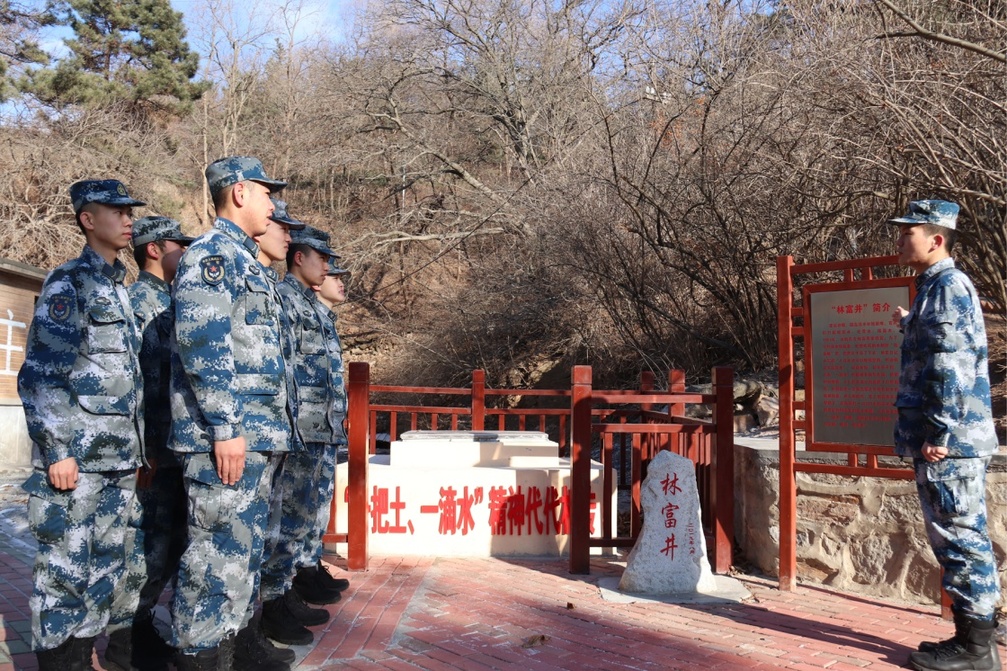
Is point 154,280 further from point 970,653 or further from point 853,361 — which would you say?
point 970,653

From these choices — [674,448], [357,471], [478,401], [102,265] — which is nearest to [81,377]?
[102,265]

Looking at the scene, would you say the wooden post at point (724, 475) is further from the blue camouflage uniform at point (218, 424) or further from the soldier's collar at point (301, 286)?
the blue camouflage uniform at point (218, 424)

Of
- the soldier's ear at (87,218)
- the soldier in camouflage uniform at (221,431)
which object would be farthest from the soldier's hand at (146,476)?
the soldier's ear at (87,218)

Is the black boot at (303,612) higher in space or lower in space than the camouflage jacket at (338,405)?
lower

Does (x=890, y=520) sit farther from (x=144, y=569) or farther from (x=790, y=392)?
(x=144, y=569)

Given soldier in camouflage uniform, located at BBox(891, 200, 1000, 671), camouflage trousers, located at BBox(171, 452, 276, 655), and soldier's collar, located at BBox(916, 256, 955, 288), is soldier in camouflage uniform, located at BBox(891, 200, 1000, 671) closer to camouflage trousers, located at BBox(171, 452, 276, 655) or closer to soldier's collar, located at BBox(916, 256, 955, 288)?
soldier's collar, located at BBox(916, 256, 955, 288)

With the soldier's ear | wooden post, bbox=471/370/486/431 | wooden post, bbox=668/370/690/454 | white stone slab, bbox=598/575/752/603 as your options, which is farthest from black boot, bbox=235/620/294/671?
wooden post, bbox=471/370/486/431

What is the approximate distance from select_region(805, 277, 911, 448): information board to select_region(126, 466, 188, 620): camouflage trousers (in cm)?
328

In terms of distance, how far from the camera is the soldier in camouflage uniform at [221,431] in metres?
2.98

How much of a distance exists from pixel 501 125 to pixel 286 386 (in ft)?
52.3

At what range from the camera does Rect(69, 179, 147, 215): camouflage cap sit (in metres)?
3.41

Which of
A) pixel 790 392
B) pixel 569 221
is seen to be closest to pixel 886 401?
pixel 790 392

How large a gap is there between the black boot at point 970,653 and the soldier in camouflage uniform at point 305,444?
2724 millimetres

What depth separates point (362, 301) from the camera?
20.8m
